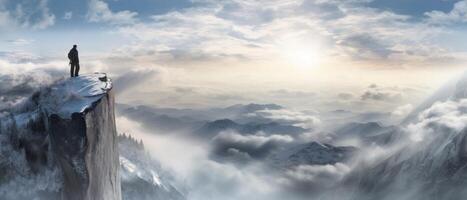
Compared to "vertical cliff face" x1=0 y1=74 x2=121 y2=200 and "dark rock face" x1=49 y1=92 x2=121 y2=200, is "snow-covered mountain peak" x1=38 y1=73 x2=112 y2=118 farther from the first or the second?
"dark rock face" x1=49 y1=92 x2=121 y2=200

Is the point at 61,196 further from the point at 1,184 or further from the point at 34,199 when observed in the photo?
the point at 1,184

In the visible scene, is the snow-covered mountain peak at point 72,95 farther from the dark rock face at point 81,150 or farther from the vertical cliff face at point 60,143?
the dark rock face at point 81,150

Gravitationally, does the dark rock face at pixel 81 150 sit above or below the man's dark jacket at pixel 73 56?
below

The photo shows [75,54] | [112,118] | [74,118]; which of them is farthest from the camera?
[75,54]

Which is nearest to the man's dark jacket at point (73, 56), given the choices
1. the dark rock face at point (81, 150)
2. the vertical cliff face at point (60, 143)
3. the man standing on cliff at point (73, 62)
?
the man standing on cliff at point (73, 62)

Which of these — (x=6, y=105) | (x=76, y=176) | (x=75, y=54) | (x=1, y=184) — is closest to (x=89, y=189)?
(x=76, y=176)

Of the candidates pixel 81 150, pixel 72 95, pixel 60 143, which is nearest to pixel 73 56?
pixel 72 95

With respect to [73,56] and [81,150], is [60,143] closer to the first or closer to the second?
[81,150]

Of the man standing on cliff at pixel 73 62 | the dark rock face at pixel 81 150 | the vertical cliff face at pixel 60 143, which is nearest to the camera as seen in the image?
the dark rock face at pixel 81 150

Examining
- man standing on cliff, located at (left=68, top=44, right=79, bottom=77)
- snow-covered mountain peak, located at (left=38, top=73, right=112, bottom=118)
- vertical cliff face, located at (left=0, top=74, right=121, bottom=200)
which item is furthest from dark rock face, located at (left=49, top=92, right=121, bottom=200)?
man standing on cliff, located at (left=68, top=44, right=79, bottom=77)
